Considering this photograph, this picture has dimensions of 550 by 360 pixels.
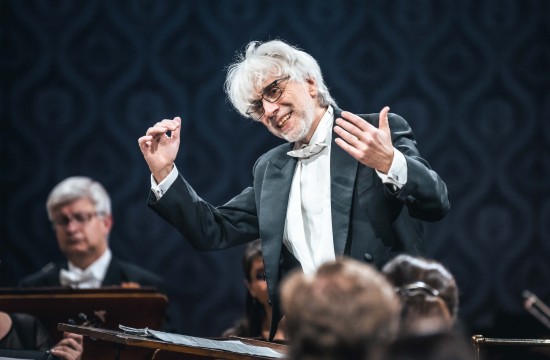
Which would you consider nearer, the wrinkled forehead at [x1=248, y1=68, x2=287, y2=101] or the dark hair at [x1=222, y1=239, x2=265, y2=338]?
the wrinkled forehead at [x1=248, y1=68, x2=287, y2=101]

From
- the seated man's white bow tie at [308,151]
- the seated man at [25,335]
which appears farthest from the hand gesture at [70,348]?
the seated man's white bow tie at [308,151]

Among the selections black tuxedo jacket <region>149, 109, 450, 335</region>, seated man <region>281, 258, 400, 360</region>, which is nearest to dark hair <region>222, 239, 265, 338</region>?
black tuxedo jacket <region>149, 109, 450, 335</region>

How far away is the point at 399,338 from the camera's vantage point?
1207 mm

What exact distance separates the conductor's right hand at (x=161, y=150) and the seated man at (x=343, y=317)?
1625mm

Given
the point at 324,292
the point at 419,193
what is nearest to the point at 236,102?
the point at 419,193

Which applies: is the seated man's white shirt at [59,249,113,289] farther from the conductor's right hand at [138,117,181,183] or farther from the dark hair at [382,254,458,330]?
the dark hair at [382,254,458,330]

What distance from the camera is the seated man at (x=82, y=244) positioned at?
444cm

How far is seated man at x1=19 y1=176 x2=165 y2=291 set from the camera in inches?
175

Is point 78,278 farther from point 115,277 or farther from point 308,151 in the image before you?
point 308,151

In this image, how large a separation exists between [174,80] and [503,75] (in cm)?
184

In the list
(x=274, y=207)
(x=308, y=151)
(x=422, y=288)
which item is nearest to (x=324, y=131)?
(x=308, y=151)

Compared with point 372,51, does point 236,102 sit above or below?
below

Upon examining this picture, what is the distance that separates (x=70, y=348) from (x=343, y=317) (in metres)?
2.11

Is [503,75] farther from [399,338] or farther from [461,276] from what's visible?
[399,338]
